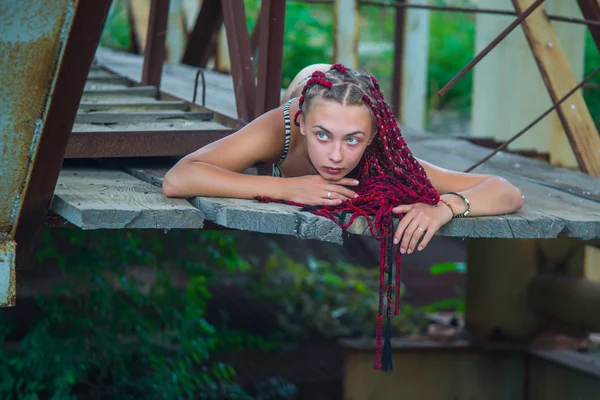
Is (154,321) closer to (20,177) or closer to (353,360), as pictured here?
(353,360)

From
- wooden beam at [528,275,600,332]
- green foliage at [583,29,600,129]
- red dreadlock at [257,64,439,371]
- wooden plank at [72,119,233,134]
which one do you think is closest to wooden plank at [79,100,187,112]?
wooden plank at [72,119,233,134]

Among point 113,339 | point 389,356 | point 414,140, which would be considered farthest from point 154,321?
point 389,356

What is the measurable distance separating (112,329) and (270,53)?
7.14ft

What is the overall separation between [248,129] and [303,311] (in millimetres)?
4991

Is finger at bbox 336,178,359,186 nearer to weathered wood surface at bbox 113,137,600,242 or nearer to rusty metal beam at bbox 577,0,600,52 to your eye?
weathered wood surface at bbox 113,137,600,242

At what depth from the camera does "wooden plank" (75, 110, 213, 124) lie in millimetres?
4082

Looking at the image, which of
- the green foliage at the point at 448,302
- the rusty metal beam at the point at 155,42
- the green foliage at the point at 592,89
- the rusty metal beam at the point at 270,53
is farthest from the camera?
the green foliage at the point at 592,89

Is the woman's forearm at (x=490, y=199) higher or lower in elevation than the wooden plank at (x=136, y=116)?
lower

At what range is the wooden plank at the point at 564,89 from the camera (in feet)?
14.5

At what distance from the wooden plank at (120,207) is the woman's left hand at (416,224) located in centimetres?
61

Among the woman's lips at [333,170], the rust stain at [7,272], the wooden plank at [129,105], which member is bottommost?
the rust stain at [7,272]

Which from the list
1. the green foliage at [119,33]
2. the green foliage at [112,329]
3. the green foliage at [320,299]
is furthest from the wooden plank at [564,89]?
the green foliage at [119,33]

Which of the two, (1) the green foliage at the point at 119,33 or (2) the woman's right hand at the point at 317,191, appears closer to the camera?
(2) the woman's right hand at the point at 317,191

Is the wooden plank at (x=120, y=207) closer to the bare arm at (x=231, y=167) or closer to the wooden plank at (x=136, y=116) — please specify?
the bare arm at (x=231, y=167)
